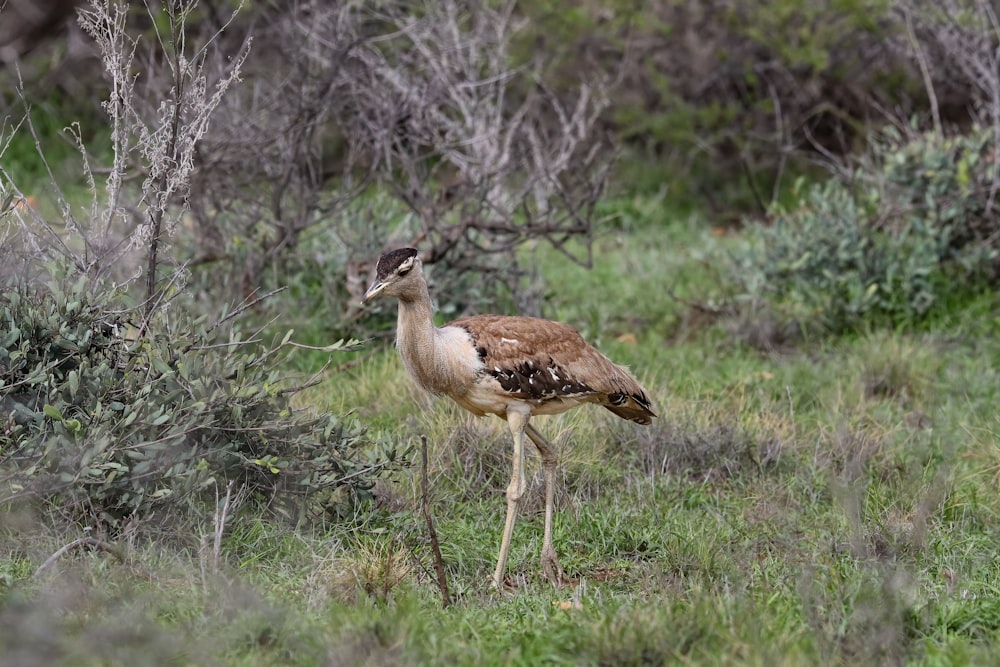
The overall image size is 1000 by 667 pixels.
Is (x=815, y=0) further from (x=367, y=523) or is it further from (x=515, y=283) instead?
(x=367, y=523)

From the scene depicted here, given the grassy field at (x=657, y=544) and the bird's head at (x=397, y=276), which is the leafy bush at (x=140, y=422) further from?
the bird's head at (x=397, y=276)

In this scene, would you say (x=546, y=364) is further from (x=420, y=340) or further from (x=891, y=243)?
(x=891, y=243)

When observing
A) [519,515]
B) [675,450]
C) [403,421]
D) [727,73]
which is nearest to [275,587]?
[519,515]

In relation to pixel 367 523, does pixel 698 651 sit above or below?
above

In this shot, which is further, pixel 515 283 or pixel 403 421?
pixel 515 283

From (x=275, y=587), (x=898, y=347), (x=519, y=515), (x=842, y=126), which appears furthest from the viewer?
→ (x=842, y=126)

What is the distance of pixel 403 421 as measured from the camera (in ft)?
21.0

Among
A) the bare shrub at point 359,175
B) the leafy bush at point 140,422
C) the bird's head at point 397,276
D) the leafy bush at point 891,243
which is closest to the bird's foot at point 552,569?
the leafy bush at point 140,422

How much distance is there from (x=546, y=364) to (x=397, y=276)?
81 cm

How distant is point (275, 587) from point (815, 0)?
26.4ft

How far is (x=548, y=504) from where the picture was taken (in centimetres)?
514

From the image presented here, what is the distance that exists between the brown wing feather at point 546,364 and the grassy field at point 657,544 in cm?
59

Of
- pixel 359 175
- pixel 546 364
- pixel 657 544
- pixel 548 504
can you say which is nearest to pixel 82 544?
pixel 548 504

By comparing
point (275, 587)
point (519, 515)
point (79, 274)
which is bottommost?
point (519, 515)
